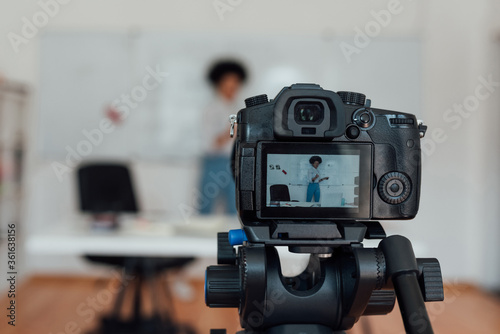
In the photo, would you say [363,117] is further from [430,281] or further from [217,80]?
[217,80]

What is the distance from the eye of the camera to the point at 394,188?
0.68m

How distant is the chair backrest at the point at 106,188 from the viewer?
8.50ft

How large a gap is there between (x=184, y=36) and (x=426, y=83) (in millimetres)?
1871

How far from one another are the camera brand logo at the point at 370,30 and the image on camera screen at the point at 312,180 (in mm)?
2955

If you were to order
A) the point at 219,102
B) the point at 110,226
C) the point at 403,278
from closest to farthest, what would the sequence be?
the point at 403,278 < the point at 110,226 < the point at 219,102

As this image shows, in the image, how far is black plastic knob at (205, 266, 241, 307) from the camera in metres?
0.64

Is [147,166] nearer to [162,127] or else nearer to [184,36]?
[162,127]

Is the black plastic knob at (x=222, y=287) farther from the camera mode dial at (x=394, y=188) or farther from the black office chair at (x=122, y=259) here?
the black office chair at (x=122, y=259)

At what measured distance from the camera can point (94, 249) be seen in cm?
181

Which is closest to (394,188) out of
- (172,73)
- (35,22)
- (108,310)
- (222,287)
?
(222,287)

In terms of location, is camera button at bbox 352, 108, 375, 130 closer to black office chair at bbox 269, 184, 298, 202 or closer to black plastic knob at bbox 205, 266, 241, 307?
black office chair at bbox 269, 184, 298, 202

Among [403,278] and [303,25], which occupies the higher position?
[303,25]

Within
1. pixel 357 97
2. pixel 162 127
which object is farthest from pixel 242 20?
pixel 357 97

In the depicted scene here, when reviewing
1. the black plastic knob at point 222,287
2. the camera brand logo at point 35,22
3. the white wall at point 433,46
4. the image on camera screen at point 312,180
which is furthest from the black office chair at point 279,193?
the camera brand logo at point 35,22
